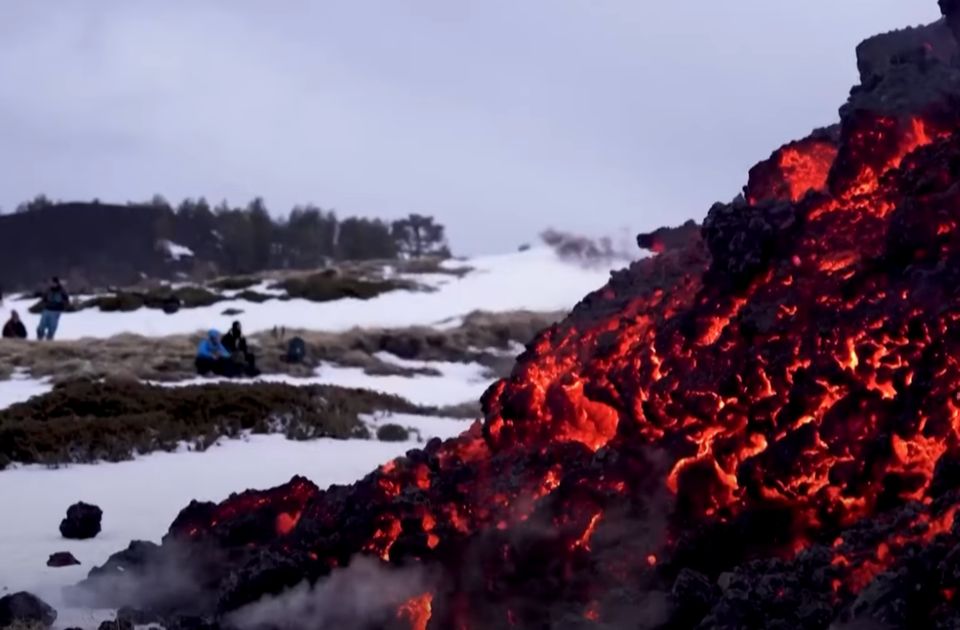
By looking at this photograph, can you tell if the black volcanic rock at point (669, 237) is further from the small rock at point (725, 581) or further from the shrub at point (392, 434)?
the shrub at point (392, 434)

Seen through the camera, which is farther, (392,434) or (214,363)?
(214,363)

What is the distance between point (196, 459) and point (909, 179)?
7.50 m

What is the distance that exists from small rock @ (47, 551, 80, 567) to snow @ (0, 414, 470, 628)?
2.4 inches

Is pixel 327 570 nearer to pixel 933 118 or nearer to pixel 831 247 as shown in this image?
pixel 831 247

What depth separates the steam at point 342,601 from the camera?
466 cm

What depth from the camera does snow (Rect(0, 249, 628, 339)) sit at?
3506cm

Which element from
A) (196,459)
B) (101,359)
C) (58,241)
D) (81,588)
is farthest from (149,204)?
(81,588)

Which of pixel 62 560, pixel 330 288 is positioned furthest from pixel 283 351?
pixel 62 560

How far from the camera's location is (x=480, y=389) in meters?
22.1

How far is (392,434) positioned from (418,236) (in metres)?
77.4

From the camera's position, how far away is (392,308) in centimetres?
3984

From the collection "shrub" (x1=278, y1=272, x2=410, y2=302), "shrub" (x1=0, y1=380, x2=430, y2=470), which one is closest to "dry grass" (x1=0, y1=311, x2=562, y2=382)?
"shrub" (x1=0, y1=380, x2=430, y2=470)

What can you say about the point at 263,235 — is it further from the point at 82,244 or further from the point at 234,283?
the point at 234,283

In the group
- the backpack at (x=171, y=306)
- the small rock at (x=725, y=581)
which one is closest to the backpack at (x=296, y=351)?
the backpack at (x=171, y=306)
